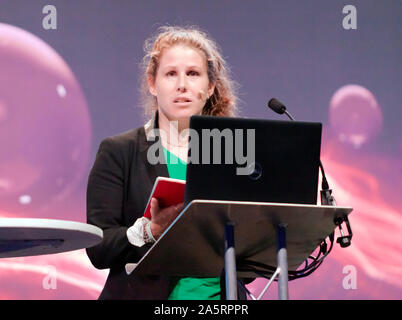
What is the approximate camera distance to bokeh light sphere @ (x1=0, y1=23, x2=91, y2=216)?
325cm

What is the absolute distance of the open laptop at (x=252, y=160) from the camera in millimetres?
1596

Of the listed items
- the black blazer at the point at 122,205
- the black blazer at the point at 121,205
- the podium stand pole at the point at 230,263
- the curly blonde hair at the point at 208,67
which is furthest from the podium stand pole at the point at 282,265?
the curly blonde hair at the point at 208,67

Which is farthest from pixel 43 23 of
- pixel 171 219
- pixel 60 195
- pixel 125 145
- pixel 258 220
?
pixel 258 220

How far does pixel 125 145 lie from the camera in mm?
2287

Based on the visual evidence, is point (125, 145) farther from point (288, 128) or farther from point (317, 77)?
point (317, 77)

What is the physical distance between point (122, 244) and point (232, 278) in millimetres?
537

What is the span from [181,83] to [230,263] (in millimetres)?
990

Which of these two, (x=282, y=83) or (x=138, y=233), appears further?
(x=282, y=83)

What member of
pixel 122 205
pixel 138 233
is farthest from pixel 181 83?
pixel 138 233

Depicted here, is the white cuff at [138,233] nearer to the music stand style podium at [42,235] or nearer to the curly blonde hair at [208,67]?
the music stand style podium at [42,235]

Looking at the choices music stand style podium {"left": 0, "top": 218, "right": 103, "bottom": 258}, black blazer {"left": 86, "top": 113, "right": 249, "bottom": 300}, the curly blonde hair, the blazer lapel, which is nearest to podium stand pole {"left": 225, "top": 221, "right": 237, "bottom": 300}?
music stand style podium {"left": 0, "top": 218, "right": 103, "bottom": 258}

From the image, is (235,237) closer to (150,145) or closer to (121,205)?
(121,205)

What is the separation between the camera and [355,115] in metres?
3.55
